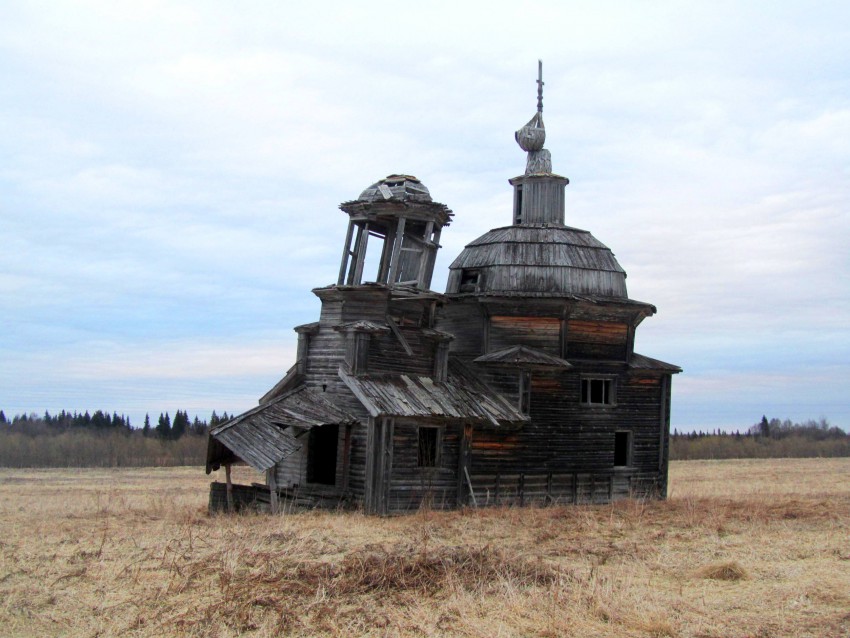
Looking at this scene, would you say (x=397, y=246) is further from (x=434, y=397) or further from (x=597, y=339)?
(x=597, y=339)

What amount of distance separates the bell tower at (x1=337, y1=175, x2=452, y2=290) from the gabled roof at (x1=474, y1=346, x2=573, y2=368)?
9.18ft

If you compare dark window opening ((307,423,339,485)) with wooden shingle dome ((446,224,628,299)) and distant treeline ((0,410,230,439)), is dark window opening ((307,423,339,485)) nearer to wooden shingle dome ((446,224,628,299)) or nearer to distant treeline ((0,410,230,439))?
wooden shingle dome ((446,224,628,299))

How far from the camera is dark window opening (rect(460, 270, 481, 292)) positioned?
95.3 feet

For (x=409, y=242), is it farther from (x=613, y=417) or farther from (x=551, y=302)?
(x=613, y=417)

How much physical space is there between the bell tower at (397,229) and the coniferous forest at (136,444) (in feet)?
67.5

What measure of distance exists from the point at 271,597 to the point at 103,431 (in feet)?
270

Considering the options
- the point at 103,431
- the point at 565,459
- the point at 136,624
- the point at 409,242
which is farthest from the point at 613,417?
the point at 103,431

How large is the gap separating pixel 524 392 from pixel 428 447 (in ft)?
12.6

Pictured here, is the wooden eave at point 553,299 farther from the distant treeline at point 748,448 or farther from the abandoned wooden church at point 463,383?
the distant treeline at point 748,448

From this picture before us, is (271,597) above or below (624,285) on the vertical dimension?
below

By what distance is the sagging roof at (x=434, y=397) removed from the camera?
74.5 ft

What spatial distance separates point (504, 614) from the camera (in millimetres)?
11227

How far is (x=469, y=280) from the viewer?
2945 cm

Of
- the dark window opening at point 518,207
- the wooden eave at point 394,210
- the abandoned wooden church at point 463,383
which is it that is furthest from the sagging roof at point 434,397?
the dark window opening at point 518,207
